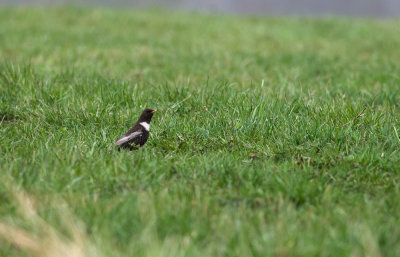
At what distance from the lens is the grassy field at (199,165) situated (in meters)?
2.63

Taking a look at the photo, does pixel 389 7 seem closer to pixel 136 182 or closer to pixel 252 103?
pixel 252 103

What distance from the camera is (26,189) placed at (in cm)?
315

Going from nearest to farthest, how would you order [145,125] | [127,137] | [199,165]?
[199,165] → [127,137] → [145,125]

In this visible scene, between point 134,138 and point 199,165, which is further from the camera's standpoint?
point 134,138

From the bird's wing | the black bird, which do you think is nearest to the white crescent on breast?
the black bird

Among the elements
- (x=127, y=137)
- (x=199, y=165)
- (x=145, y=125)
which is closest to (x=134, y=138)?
(x=127, y=137)

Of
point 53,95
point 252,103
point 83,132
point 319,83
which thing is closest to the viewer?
point 83,132

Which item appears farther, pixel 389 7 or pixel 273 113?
pixel 389 7

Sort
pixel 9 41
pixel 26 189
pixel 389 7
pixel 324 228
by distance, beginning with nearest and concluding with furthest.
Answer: pixel 324 228
pixel 26 189
pixel 9 41
pixel 389 7

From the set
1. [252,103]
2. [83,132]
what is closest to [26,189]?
[83,132]

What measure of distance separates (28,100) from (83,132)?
1135 millimetres

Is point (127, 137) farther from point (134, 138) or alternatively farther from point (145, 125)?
point (145, 125)

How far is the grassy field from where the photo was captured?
104 inches

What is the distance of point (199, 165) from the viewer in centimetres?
364
